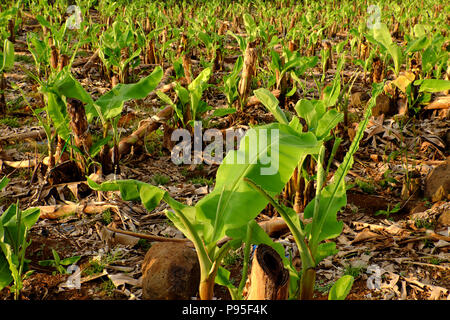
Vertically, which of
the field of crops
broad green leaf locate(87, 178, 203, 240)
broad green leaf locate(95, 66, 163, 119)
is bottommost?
the field of crops

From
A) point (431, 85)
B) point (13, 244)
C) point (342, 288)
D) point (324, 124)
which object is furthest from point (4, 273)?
point (431, 85)

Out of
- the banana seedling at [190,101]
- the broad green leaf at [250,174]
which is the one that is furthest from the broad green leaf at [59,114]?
the broad green leaf at [250,174]

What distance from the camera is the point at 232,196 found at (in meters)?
1.28

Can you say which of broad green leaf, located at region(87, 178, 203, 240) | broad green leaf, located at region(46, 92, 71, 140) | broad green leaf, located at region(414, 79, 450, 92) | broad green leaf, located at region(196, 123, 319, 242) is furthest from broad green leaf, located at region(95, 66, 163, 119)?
broad green leaf, located at region(414, 79, 450, 92)

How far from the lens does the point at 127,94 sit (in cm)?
246

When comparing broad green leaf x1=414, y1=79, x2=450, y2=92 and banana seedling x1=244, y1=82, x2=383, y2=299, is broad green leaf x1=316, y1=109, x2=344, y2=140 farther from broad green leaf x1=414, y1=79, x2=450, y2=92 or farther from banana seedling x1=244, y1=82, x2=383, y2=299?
broad green leaf x1=414, y1=79, x2=450, y2=92

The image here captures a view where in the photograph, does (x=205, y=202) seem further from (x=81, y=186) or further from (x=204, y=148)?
(x=204, y=148)

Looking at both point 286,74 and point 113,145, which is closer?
point 113,145

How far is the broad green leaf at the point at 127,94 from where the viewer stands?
245 centimetres

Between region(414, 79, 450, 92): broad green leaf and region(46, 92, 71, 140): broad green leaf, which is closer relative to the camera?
region(46, 92, 71, 140): broad green leaf

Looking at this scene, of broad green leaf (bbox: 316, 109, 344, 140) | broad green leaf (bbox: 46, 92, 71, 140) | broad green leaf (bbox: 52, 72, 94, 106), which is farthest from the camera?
broad green leaf (bbox: 46, 92, 71, 140)

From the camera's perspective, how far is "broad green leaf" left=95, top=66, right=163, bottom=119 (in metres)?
2.45
